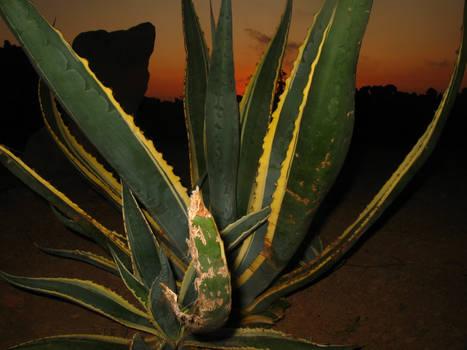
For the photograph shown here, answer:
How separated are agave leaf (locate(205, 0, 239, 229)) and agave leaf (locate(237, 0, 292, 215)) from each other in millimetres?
72

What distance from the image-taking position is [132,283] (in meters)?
0.78

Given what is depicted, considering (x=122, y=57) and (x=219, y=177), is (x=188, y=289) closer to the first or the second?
(x=219, y=177)

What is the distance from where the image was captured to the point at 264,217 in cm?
79

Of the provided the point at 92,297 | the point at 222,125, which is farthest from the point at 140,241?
the point at 222,125

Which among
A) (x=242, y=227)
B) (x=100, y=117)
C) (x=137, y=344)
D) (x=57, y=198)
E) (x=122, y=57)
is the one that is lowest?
(x=137, y=344)

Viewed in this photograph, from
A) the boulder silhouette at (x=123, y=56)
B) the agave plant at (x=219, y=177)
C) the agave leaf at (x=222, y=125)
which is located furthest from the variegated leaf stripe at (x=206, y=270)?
the boulder silhouette at (x=123, y=56)

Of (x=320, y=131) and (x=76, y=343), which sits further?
(x=76, y=343)

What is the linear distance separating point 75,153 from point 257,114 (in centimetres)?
53

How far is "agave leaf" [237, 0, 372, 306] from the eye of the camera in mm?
518

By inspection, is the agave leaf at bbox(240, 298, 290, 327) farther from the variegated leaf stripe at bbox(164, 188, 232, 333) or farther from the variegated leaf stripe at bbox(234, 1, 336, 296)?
the variegated leaf stripe at bbox(164, 188, 232, 333)

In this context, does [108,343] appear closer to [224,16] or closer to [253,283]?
[253,283]

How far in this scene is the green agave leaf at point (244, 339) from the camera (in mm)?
771

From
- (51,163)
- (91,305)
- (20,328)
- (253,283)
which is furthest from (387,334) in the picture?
(51,163)

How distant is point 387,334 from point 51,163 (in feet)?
7.46
